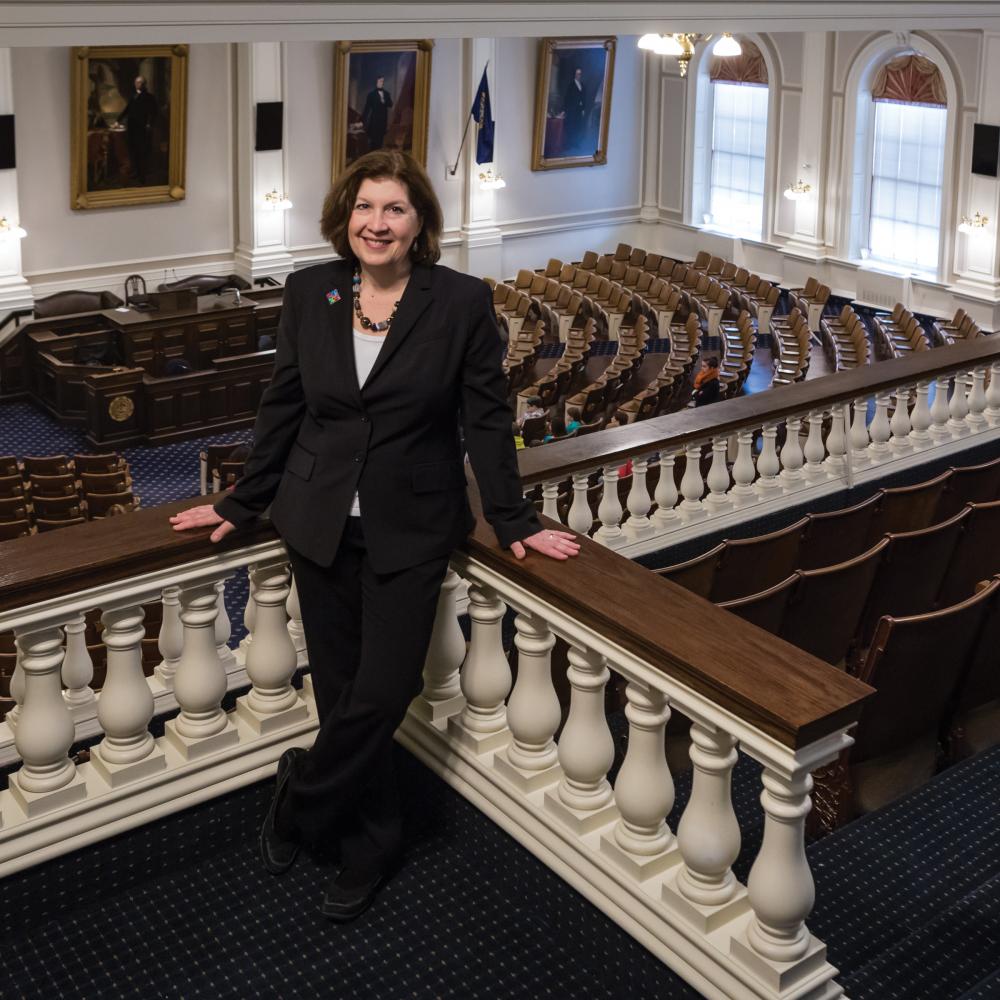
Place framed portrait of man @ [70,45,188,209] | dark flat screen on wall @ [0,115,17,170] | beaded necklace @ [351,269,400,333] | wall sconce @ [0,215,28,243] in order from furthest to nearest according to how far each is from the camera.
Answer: framed portrait of man @ [70,45,188,209] → wall sconce @ [0,215,28,243] → dark flat screen on wall @ [0,115,17,170] → beaded necklace @ [351,269,400,333]

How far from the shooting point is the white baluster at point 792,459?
5582mm

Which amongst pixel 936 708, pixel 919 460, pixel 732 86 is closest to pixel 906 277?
pixel 732 86

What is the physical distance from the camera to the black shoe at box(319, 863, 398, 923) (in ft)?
8.80

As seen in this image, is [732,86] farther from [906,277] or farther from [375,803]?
[375,803]

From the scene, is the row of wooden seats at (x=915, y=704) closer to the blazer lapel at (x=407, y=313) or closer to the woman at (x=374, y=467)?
the woman at (x=374, y=467)

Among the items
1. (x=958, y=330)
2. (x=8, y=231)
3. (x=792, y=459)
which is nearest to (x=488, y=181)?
(x=8, y=231)

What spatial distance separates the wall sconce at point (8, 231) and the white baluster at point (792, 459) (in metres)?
10.7

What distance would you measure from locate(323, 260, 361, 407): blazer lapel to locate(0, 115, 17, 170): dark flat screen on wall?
12328 millimetres

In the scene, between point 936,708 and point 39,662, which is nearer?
point 39,662

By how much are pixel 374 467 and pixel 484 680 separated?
56cm

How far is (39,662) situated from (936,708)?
227cm

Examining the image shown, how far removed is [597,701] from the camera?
8.71 ft

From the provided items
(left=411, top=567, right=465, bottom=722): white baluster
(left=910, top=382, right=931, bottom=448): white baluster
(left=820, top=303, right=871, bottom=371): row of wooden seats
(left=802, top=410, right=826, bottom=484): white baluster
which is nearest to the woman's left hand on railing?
(left=411, top=567, right=465, bottom=722): white baluster

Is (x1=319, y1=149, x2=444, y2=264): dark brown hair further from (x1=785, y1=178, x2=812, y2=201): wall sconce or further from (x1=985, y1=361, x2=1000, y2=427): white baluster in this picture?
(x1=785, y1=178, x2=812, y2=201): wall sconce
